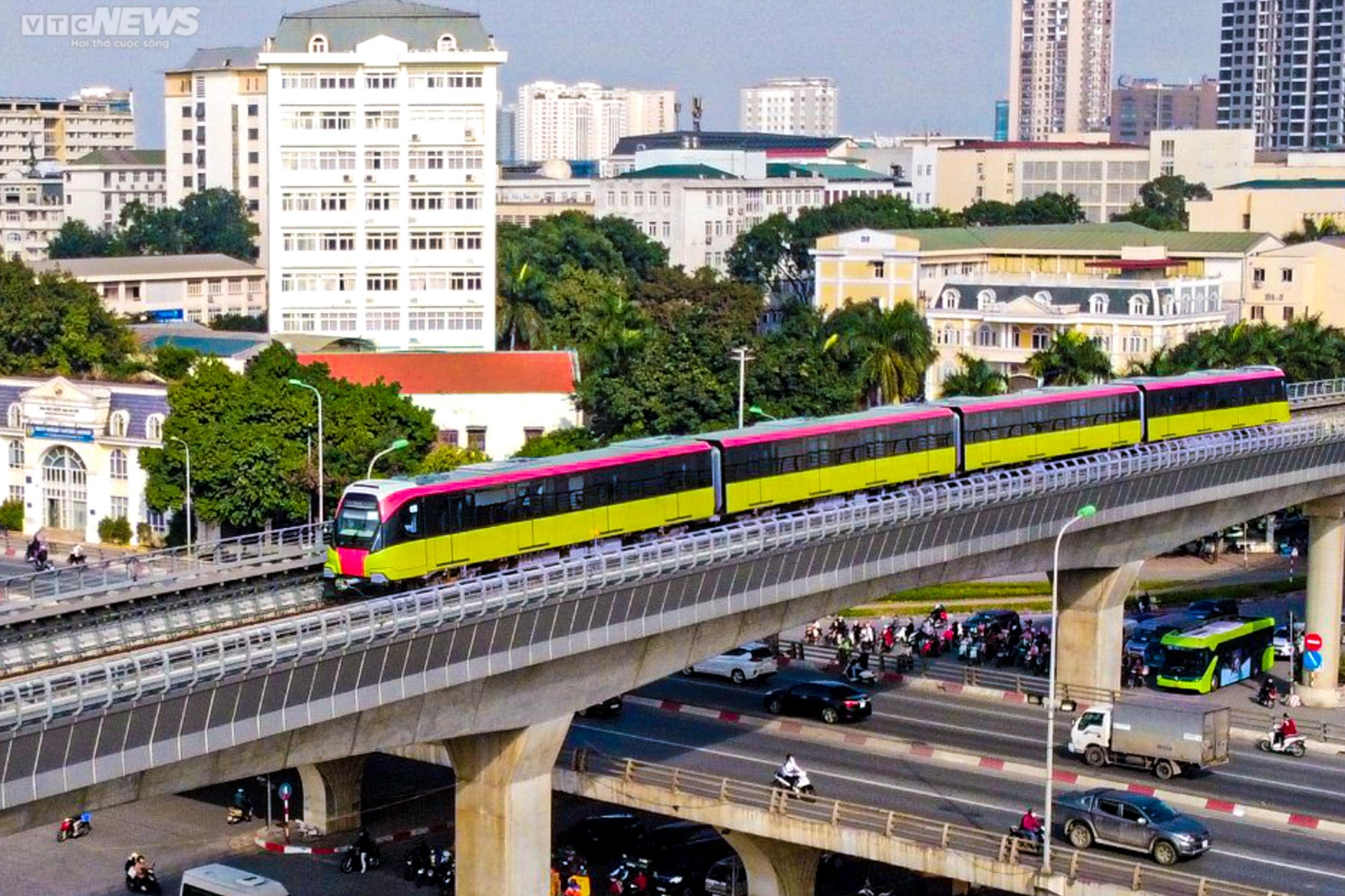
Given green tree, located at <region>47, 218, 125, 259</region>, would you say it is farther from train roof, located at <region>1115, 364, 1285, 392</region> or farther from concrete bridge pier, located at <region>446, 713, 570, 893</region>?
concrete bridge pier, located at <region>446, 713, 570, 893</region>

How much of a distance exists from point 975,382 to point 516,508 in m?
55.7

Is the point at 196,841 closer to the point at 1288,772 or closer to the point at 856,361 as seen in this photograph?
the point at 1288,772

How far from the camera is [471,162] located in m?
113

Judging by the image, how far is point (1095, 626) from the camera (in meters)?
66.7

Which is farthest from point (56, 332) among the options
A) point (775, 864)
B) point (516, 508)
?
point (775, 864)

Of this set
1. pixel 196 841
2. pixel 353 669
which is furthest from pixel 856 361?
pixel 353 669

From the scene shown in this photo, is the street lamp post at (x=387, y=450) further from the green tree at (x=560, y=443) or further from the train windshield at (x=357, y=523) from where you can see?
the train windshield at (x=357, y=523)

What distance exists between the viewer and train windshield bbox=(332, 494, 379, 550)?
4709 cm

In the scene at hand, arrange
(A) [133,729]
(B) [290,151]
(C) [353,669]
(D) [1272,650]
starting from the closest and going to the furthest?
(A) [133,729], (C) [353,669], (D) [1272,650], (B) [290,151]

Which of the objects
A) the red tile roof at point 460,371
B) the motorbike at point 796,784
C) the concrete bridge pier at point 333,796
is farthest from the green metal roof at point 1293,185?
the motorbike at point 796,784

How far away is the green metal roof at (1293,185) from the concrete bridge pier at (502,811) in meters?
137

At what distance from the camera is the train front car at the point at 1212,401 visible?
73062 mm

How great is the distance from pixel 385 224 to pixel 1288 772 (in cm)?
6699

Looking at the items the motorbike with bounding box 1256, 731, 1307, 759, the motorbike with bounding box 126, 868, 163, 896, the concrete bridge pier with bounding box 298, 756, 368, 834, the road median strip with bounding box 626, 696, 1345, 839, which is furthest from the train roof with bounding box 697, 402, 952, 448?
the motorbike with bounding box 126, 868, 163, 896
